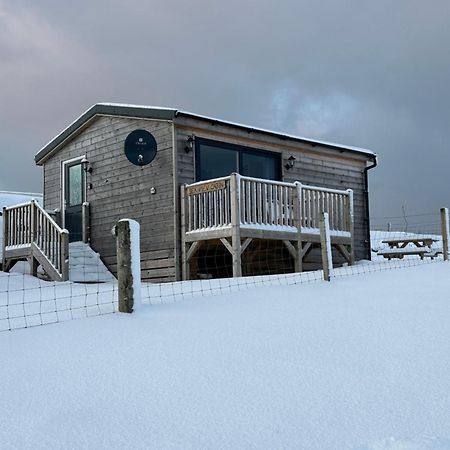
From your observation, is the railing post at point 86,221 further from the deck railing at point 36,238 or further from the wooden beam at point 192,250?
the wooden beam at point 192,250

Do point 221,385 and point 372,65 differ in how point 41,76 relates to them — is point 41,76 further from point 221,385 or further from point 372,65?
point 221,385

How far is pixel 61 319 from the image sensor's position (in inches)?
225

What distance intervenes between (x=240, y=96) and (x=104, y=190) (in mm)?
15159

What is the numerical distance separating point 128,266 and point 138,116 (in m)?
6.60

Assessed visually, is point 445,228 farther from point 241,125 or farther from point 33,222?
point 33,222

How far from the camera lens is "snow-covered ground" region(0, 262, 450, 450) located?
285 centimetres

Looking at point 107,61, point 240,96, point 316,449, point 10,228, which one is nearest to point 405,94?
point 240,96

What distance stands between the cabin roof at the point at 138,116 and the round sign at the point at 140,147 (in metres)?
0.39

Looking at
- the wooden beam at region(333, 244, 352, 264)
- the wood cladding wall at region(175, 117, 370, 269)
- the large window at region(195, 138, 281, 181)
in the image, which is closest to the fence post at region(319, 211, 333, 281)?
the wood cladding wall at region(175, 117, 370, 269)

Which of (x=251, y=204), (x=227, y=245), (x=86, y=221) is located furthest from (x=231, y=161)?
(x=86, y=221)

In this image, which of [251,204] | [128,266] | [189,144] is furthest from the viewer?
[189,144]

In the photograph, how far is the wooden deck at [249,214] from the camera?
32.3 ft

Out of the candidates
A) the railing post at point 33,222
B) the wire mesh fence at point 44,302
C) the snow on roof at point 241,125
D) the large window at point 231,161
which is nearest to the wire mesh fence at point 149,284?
the wire mesh fence at point 44,302

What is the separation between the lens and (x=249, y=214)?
10.0 m
